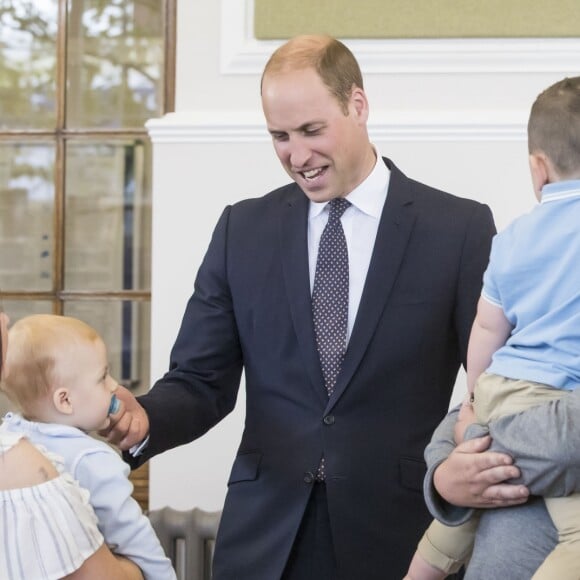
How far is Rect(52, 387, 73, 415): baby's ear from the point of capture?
187 centimetres

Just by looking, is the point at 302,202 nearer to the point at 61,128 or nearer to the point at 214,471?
the point at 214,471

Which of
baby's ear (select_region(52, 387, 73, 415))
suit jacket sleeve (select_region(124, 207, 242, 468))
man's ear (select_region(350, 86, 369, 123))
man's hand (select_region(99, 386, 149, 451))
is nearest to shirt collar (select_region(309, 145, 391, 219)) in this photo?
man's ear (select_region(350, 86, 369, 123))

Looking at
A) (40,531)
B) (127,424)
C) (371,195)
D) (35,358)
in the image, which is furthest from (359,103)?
(40,531)

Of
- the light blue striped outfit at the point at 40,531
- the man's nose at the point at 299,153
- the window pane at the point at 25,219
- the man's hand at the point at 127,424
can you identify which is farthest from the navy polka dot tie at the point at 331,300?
the window pane at the point at 25,219

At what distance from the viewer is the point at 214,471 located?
134 inches

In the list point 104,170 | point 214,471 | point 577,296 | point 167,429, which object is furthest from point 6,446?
point 104,170

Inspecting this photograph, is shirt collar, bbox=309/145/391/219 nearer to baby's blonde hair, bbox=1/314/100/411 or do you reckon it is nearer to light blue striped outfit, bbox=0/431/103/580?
baby's blonde hair, bbox=1/314/100/411

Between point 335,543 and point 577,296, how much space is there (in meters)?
0.83

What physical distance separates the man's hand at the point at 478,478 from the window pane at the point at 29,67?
243cm

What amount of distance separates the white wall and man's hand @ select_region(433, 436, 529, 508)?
1.55 meters

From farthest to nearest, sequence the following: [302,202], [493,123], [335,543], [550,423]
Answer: [493,123] < [302,202] < [335,543] < [550,423]

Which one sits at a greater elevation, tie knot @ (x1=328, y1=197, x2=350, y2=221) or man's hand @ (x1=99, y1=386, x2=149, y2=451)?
tie knot @ (x1=328, y1=197, x2=350, y2=221)

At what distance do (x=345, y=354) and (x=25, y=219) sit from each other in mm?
1878

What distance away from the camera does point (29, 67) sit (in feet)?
12.5
